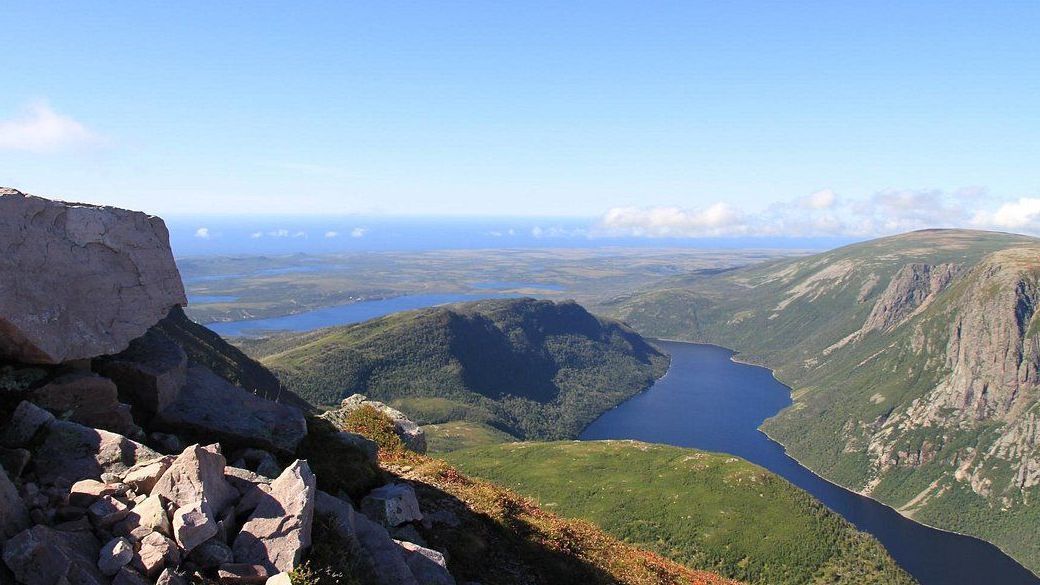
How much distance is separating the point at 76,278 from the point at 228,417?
7.10m

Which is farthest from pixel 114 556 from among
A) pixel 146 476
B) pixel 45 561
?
pixel 146 476

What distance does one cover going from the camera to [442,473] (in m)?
31.5

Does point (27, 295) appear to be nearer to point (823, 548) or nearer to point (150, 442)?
point (150, 442)

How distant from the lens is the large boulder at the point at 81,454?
1538 cm

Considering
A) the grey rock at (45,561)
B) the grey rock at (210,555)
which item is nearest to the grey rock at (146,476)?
the grey rock at (45,561)

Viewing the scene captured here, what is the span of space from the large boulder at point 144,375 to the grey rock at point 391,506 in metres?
8.43

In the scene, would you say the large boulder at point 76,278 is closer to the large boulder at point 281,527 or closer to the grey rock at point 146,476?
the grey rock at point 146,476

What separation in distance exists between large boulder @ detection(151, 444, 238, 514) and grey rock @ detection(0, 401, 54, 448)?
4.93 metres

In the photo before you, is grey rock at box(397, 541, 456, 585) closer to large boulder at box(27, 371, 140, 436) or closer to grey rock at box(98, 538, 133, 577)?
grey rock at box(98, 538, 133, 577)

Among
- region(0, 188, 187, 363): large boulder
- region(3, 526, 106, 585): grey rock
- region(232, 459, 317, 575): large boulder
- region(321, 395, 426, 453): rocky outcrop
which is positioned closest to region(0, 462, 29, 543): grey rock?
region(3, 526, 106, 585): grey rock

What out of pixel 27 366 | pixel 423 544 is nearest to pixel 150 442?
pixel 27 366

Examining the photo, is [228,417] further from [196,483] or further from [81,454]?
[196,483]

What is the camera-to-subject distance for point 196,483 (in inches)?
562

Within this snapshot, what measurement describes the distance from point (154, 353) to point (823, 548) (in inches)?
7033
